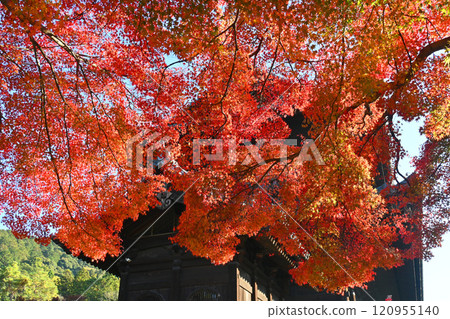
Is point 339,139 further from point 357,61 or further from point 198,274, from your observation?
point 198,274

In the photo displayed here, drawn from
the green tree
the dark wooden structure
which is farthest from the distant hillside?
the dark wooden structure

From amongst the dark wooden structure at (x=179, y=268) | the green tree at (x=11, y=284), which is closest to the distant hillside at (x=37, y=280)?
the green tree at (x=11, y=284)

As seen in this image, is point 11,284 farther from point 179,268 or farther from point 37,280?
point 179,268

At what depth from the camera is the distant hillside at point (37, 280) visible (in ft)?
155

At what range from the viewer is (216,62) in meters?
8.95

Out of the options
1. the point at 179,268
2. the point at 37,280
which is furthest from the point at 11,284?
the point at 179,268

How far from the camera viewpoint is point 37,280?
51.1m

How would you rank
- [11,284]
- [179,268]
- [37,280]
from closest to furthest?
[179,268] < [11,284] < [37,280]

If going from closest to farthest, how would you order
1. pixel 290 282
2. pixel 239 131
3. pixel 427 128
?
pixel 427 128 → pixel 239 131 → pixel 290 282

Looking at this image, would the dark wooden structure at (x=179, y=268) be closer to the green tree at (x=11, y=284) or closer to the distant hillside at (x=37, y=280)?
the distant hillside at (x=37, y=280)

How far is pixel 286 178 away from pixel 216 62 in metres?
6.06

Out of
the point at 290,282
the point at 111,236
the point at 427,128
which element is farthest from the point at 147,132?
the point at 290,282

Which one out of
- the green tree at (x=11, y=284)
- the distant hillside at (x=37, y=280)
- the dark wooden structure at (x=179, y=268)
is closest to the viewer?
the dark wooden structure at (x=179, y=268)

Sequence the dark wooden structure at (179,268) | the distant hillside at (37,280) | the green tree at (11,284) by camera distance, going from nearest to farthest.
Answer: the dark wooden structure at (179,268)
the green tree at (11,284)
the distant hillside at (37,280)
